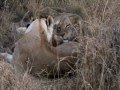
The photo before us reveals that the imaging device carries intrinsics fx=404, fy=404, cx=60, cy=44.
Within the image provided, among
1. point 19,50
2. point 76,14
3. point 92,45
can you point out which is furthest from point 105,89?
point 76,14

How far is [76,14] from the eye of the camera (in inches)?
253

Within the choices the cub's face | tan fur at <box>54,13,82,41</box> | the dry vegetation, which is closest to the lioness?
the dry vegetation

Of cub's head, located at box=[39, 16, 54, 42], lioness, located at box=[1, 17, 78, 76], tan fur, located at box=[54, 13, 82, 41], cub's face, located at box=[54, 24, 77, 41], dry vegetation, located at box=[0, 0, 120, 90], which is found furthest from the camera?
tan fur, located at box=[54, 13, 82, 41]

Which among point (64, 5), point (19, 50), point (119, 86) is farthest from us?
point (64, 5)

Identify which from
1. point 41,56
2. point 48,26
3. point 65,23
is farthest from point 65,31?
point 41,56

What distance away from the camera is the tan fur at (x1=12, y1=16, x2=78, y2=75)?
16.1 feet

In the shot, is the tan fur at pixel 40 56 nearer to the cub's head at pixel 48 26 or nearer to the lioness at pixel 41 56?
the lioness at pixel 41 56

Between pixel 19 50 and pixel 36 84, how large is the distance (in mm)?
785

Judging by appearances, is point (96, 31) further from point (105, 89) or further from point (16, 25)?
point (16, 25)

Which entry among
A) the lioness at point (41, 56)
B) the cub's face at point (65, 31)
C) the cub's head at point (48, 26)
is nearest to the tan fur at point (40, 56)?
the lioness at point (41, 56)

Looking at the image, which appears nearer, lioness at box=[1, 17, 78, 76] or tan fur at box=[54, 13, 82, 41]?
lioness at box=[1, 17, 78, 76]

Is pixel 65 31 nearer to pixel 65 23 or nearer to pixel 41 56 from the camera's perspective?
pixel 65 23

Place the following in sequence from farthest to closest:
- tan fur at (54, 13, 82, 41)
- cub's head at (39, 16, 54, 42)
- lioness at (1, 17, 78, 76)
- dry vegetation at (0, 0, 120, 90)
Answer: tan fur at (54, 13, 82, 41), cub's head at (39, 16, 54, 42), lioness at (1, 17, 78, 76), dry vegetation at (0, 0, 120, 90)

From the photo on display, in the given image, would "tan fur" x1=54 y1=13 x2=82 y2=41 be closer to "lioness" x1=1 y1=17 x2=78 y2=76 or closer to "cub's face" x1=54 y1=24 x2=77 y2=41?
"cub's face" x1=54 y1=24 x2=77 y2=41
